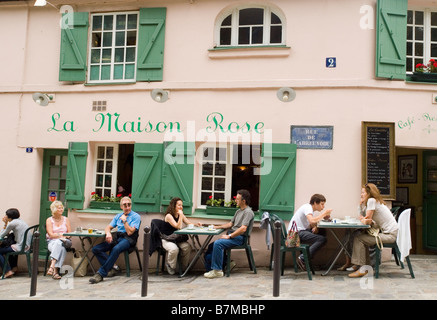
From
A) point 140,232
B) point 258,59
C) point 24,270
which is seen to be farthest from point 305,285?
point 24,270

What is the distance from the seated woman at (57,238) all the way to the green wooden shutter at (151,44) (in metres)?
2.83

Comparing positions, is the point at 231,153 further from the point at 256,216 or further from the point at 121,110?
the point at 121,110

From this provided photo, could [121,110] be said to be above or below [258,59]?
below

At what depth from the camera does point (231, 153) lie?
8.95 m

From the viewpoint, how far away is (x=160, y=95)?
898cm

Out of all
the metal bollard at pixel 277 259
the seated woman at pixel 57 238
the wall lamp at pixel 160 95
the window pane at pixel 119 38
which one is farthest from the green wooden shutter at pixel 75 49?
the metal bollard at pixel 277 259

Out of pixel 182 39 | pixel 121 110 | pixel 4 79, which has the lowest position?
pixel 121 110

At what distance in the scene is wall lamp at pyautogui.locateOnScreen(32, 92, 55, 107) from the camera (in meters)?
9.41

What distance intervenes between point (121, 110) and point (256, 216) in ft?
10.4

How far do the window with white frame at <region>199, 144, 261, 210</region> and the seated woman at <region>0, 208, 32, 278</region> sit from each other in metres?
3.20

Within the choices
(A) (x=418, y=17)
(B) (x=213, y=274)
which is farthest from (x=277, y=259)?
(A) (x=418, y=17)

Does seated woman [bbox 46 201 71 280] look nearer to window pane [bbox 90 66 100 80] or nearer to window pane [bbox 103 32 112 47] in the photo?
window pane [bbox 90 66 100 80]

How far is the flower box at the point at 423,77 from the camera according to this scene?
8.29 metres

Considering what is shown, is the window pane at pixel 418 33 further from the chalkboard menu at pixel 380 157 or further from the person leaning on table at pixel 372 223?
the person leaning on table at pixel 372 223
